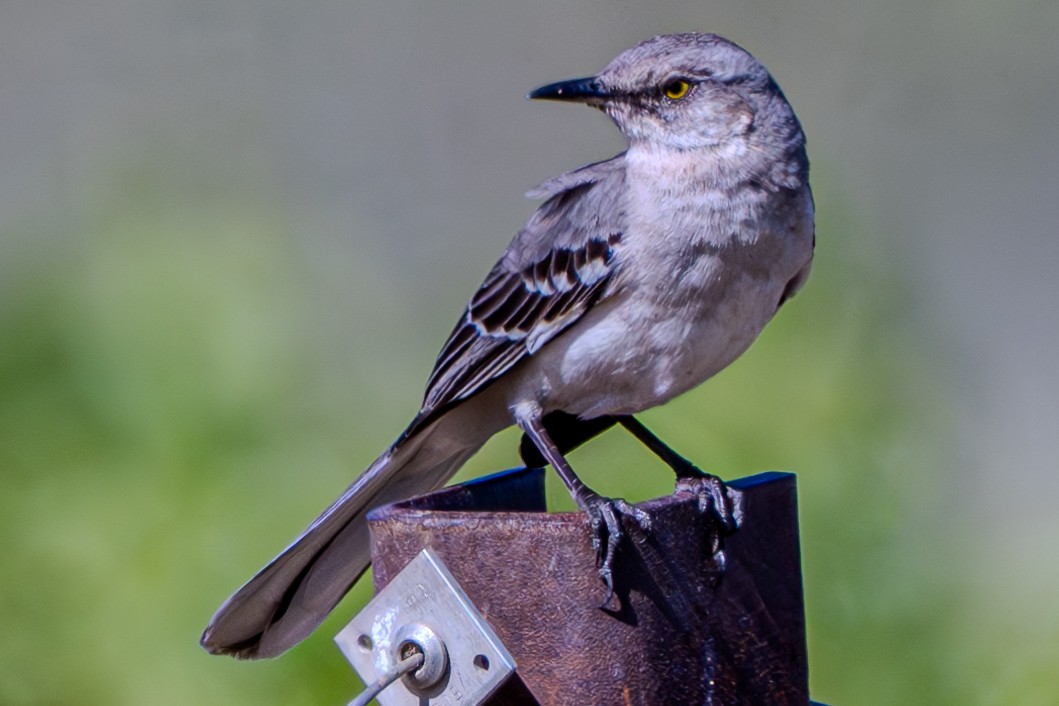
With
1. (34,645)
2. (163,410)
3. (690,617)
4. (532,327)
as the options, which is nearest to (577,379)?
(532,327)

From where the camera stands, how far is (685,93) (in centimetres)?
373

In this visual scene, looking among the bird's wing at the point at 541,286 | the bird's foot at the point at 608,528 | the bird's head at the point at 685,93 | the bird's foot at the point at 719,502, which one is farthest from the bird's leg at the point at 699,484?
the bird's head at the point at 685,93

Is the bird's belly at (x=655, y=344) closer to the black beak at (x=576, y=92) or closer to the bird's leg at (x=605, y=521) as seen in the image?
the bird's leg at (x=605, y=521)

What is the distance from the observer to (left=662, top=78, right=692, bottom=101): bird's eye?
12.2ft

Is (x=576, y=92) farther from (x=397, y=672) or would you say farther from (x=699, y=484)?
(x=397, y=672)

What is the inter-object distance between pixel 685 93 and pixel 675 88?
3 centimetres

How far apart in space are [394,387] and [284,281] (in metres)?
0.58

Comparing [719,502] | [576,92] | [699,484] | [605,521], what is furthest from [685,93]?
[605,521]

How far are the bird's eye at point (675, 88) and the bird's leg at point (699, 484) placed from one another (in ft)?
2.76

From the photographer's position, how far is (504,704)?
2.90 m

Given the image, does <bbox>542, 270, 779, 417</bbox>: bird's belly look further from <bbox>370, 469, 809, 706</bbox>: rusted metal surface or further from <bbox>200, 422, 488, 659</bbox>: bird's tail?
<bbox>370, 469, 809, 706</bbox>: rusted metal surface

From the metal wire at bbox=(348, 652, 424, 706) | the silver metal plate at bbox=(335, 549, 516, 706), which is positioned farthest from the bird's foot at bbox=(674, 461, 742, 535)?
the metal wire at bbox=(348, 652, 424, 706)

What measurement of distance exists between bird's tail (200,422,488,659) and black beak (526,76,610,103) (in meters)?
0.86

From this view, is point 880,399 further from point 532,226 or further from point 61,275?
point 61,275
